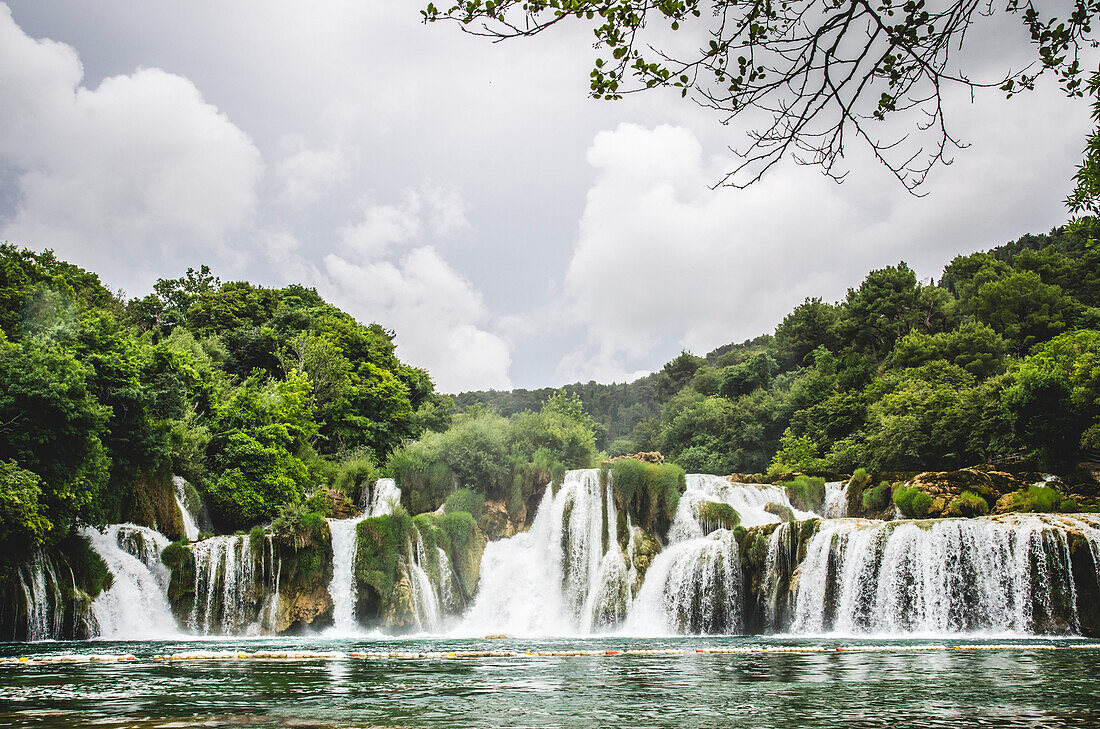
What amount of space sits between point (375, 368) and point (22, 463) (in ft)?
75.5

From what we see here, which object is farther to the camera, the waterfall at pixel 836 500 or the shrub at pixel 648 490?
the shrub at pixel 648 490

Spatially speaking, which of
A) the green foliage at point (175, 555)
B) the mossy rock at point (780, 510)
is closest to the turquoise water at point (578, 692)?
the green foliage at point (175, 555)

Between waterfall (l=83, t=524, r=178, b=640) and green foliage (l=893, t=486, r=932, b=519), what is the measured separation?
23.6m

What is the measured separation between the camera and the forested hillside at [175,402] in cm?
1723

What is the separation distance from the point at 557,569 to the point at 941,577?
14.0 m

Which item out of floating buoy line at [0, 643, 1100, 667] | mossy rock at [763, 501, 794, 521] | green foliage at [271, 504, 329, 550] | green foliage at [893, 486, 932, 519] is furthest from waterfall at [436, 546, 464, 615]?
green foliage at [893, 486, 932, 519]

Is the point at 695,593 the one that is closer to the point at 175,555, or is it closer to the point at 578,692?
the point at 175,555

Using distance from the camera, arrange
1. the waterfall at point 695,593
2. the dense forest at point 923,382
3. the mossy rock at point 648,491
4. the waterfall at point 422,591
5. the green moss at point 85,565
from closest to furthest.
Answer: the green moss at point 85,565 → the waterfall at point 695,593 → the waterfall at point 422,591 → the dense forest at point 923,382 → the mossy rock at point 648,491

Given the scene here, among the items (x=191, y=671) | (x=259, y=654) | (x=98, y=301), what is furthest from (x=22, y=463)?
(x=98, y=301)

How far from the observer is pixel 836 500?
28484mm

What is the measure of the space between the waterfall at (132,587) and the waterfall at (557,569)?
10388 mm

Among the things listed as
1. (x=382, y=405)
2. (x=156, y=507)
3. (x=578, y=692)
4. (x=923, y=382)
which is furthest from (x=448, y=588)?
(x=923, y=382)

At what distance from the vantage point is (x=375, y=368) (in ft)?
130

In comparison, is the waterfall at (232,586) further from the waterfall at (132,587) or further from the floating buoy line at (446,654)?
the floating buoy line at (446,654)
